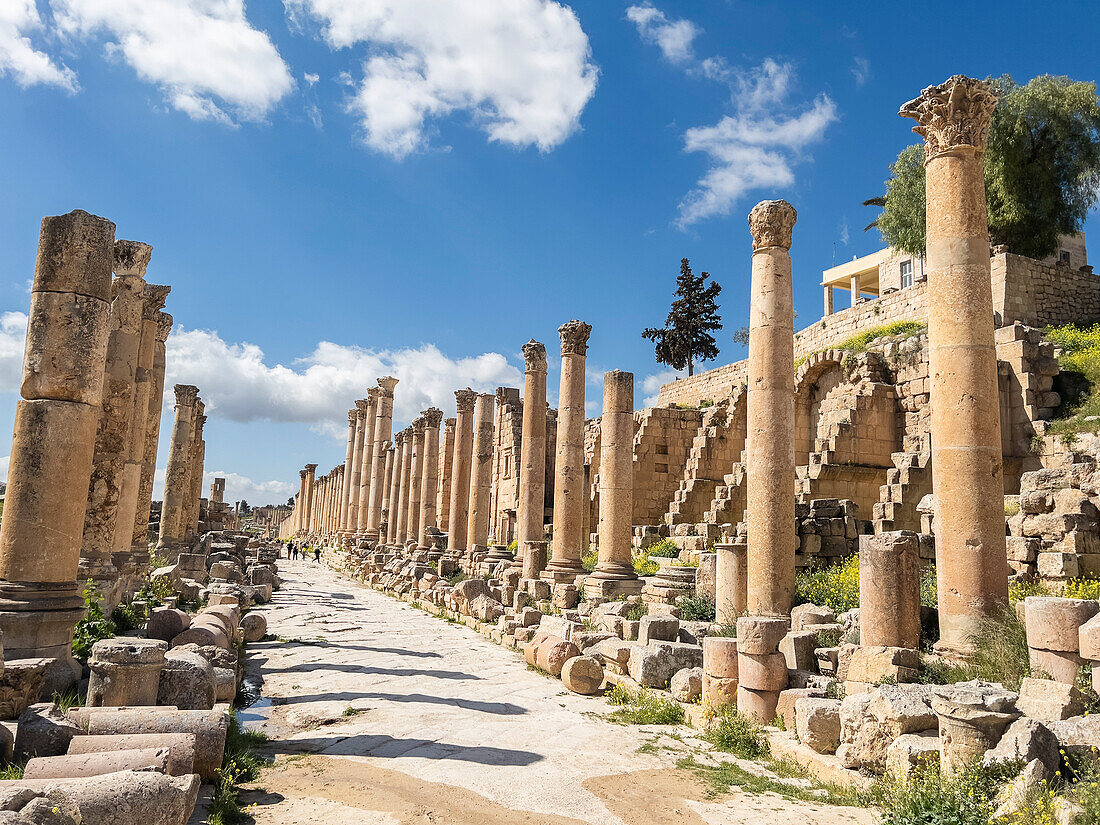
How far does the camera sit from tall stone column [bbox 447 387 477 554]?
87.6ft

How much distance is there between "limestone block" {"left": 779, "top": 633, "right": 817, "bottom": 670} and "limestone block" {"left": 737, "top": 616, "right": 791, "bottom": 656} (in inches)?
24.6

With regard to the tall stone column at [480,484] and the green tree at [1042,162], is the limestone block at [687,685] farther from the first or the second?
the green tree at [1042,162]

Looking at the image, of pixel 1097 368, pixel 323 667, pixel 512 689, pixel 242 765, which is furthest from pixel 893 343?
pixel 242 765

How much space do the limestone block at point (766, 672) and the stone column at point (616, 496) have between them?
6.72 meters

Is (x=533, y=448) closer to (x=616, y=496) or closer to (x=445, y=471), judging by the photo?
(x=616, y=496)

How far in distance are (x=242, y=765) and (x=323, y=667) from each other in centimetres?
525

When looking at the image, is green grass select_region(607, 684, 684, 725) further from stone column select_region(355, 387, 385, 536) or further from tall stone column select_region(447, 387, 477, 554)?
stone column select_region(355, 387, 385, 536)

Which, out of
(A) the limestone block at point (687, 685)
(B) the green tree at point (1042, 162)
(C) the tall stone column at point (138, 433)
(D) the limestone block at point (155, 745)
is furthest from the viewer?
(B) the green tree at point (1042, 162)

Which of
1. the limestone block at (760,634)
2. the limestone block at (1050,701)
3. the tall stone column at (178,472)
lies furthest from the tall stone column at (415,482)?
the limestone block at (1050,701)

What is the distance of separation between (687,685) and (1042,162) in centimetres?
2474

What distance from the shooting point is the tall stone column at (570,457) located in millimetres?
17141

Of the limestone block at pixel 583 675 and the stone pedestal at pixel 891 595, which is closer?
the stone pedestal at pixel 891 595

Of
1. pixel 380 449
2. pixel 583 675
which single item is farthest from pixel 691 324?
pixel 583 675

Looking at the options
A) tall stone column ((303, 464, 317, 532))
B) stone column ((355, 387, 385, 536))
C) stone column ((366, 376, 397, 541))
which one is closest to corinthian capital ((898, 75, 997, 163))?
stone column ((366, 376, 397, 541))
